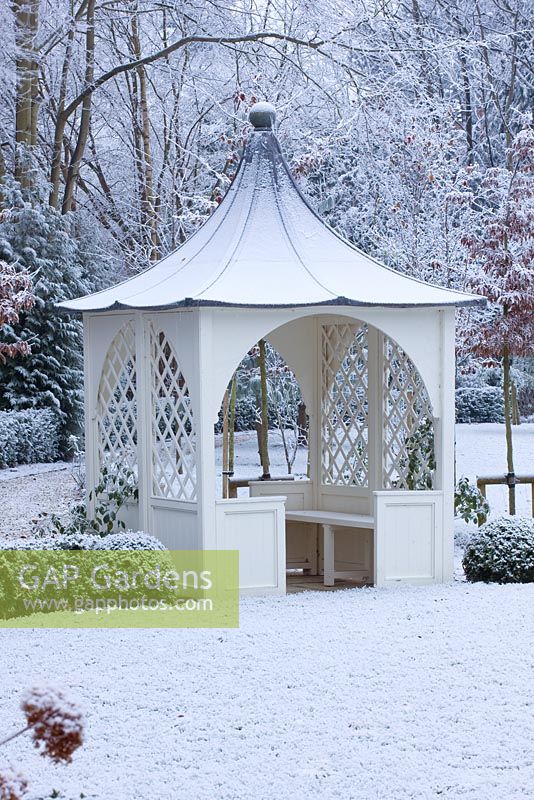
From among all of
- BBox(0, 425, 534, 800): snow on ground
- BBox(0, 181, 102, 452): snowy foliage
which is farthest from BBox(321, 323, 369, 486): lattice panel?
BBox(0, 181, 102, 452): snowy foliage

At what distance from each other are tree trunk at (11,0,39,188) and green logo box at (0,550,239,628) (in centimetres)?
1228

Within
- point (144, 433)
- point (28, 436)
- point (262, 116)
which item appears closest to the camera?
point (144, 433)

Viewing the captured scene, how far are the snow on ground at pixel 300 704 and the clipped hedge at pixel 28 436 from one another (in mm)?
11154

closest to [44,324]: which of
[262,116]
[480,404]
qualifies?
[480,404]

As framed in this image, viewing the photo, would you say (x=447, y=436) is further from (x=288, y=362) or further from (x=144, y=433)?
(x=144, y=433)

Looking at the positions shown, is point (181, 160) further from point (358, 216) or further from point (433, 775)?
point (433, 775)

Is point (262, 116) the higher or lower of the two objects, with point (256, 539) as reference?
higher

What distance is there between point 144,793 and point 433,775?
3.70ft

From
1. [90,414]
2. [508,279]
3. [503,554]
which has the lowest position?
[503,554]

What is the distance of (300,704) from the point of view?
18.4 ft

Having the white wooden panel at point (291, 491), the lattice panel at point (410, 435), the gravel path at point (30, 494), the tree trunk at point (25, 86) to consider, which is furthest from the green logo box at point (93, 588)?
the tree trunk at point (25, 86)

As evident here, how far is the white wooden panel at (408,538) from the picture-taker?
8.65 meters

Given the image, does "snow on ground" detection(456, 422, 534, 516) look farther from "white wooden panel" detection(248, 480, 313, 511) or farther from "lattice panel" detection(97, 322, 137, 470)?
"lattice panel" detection(97, 322, 137, 470)

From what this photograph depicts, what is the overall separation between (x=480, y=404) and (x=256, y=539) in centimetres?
1636
